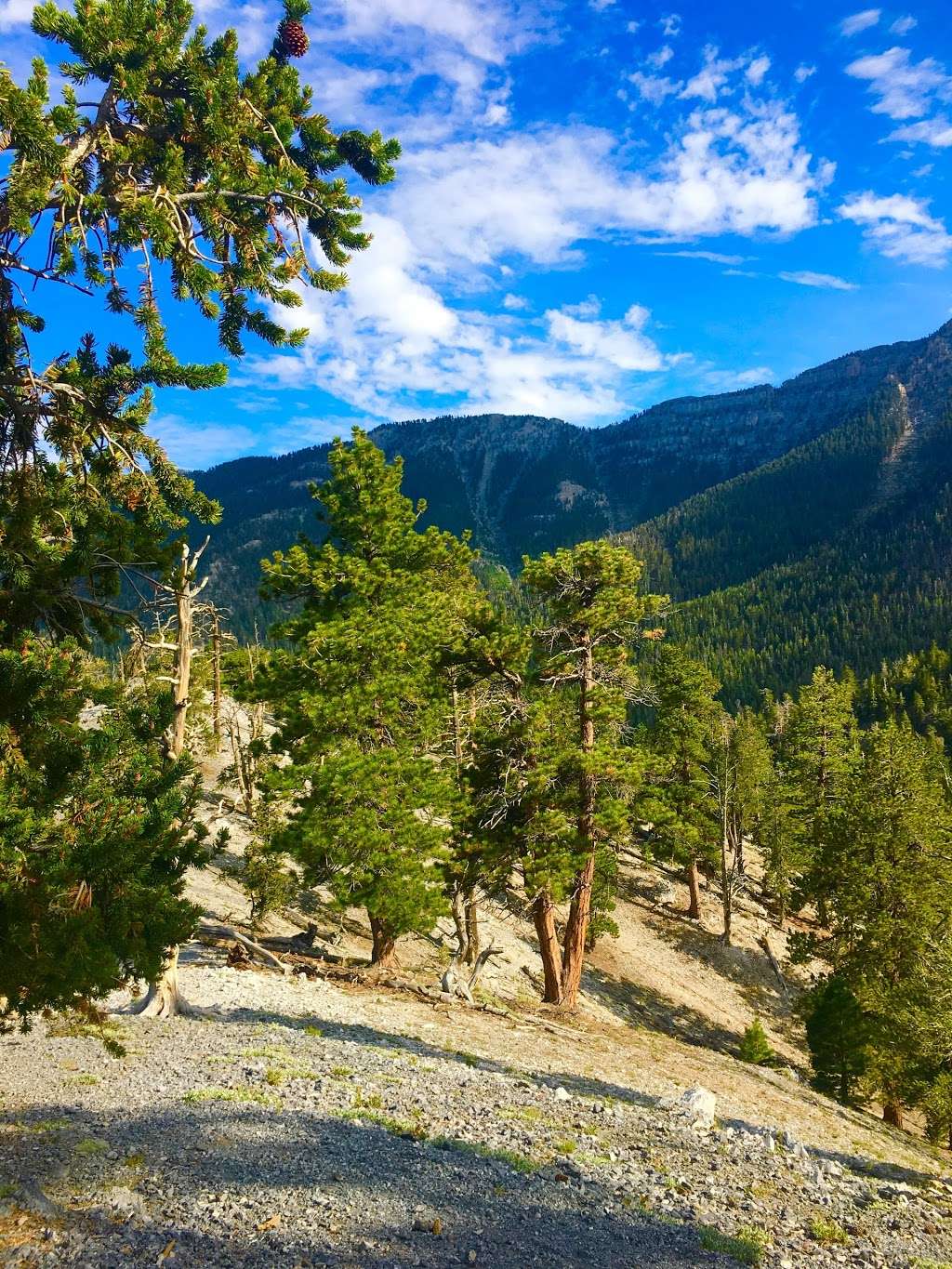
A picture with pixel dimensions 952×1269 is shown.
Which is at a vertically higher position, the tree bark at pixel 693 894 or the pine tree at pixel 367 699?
the pine tree at pixel 367 699

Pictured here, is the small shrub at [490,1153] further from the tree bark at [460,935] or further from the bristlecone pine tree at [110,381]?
the tree bark at [460,935]

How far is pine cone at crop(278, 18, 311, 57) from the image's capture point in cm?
563

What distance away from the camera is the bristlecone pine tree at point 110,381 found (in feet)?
17.4

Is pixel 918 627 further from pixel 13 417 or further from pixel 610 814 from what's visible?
pixel 13 417

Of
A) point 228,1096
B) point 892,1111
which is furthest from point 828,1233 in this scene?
point 892,1111

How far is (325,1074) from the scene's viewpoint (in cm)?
1075

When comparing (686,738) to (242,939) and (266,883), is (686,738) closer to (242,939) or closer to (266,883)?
(266,883)

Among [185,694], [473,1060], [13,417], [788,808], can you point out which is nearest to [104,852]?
[13,417]

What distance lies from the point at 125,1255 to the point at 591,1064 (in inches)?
448

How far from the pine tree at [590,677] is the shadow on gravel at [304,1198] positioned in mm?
10654

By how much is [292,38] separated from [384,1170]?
35.1 feet

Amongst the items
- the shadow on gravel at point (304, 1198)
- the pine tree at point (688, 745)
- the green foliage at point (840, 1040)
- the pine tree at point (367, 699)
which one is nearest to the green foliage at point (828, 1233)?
the shadow on gravel at point (304, 1198)

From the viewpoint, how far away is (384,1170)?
7688 mm

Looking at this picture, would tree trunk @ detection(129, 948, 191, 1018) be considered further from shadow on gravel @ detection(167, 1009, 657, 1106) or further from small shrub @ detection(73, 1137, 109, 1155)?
small shrub @ detection(73, 1137, 109, 1155)
